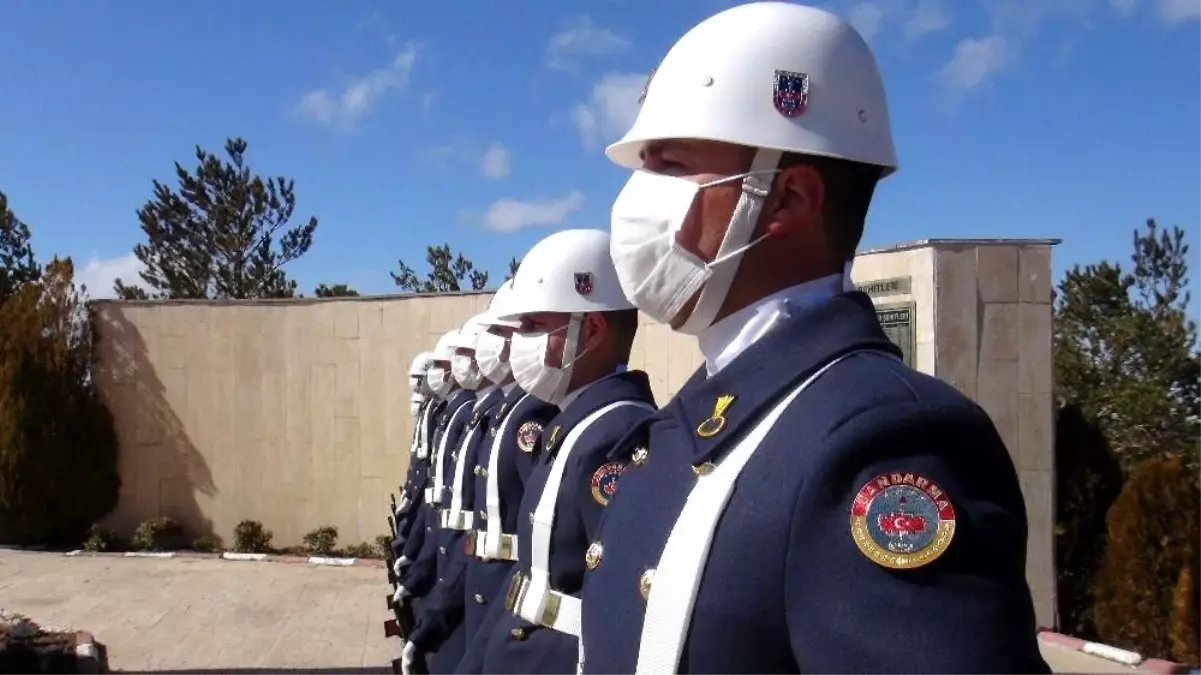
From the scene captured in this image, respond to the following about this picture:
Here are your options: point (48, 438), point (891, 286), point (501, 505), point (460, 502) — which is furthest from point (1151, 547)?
point (48, 438)

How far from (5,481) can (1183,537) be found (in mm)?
13193

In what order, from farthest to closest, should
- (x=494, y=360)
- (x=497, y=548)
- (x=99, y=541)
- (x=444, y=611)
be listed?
(x=99, y=541) → (x=494, y=360) → (x=444, y=611) → (x=497, y=548)

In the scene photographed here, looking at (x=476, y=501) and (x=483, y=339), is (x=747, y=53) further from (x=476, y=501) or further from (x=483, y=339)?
(x=483, y=339)

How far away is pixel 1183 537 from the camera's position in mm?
6477

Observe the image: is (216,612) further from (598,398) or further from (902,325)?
(598,398)

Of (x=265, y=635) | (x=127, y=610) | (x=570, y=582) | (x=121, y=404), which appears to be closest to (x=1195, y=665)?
(x=570, y=582)

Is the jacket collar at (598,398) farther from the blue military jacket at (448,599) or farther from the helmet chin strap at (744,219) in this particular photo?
the helmet chin strap at (744,219)

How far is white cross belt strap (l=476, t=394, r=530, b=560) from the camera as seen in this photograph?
12.4 ft

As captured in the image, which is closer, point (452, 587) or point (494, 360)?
point (452, 587)

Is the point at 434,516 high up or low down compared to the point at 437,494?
down

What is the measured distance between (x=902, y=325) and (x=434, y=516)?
3.08 m

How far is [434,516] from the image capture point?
6680 millimetres

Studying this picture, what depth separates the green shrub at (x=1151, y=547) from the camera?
21.2ft

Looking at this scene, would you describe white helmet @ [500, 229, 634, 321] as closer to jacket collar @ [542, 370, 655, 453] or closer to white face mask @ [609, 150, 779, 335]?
jacket collar @ [542, 370, 655, 453]
